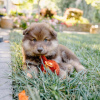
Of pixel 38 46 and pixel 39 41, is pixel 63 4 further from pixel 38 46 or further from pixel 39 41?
pixel 38 46

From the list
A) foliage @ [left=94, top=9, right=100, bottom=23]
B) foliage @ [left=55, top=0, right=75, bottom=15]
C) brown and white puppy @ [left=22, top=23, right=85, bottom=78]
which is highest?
foliage @ [left=55, top=0, right=75, bottom=15]

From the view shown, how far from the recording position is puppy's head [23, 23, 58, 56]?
229cm

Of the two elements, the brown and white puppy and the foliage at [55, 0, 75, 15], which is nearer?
the brown and white puppy

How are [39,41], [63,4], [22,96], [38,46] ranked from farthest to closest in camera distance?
[63,4] → [39,41] → [38,46] → [22,96]

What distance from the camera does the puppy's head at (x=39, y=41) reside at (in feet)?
7.51

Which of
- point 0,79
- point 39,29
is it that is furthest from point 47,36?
point 0,79

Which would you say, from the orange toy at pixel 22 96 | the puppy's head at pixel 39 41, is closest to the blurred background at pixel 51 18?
the puppy's head at pixel 39 41

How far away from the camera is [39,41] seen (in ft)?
7.73

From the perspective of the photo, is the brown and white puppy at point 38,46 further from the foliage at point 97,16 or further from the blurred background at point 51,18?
the foliage at point 97,16

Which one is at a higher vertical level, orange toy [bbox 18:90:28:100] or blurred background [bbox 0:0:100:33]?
blurred background [bbox 0:0:100:33]

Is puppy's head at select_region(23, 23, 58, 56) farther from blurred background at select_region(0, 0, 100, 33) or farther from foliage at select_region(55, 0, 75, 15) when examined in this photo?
foliage at select_region(55, 0, 75, 15)

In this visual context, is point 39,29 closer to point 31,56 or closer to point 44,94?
point 31,56

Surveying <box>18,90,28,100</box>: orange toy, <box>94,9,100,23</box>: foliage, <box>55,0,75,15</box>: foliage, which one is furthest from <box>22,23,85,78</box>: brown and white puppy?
<box>55,0,75,15</box>: foliage

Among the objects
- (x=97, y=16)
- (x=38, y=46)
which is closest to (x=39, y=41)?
(x=38, y=46)
